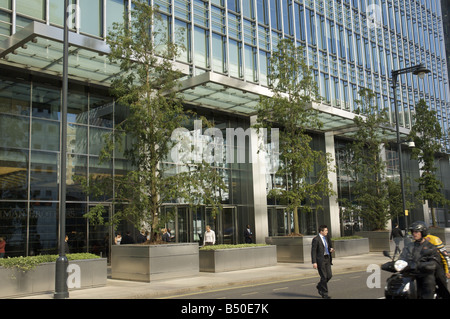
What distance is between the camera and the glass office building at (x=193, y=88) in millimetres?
19250

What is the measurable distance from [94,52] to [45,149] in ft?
15.9

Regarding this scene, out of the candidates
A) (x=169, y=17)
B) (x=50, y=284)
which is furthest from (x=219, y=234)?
(x=50, y=284)

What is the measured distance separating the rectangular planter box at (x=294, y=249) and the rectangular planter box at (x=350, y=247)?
2690mm

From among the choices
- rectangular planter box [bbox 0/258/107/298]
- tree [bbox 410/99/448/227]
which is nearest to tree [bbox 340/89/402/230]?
tree [bbox 410/99/448/227]

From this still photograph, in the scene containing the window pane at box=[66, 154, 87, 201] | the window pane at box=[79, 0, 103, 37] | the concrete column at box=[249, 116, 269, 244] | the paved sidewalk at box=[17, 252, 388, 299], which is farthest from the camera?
the concrete column at box=[249, 116, 269, 244]

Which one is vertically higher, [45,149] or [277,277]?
[45,149]

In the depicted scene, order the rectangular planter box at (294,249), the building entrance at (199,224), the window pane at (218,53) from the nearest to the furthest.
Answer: the rectangular planter box at (294,249) < the building entrance at (199,224) < the window pane at (218,53)

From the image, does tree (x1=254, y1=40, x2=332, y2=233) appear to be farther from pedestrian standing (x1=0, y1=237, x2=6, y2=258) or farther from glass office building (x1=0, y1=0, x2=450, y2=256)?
pedestrian standing (x1=0, y1=237, x2=6, y2=258)

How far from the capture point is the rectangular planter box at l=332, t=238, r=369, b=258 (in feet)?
81.4

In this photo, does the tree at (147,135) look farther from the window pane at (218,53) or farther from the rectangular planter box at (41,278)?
the window pane at (218,53)

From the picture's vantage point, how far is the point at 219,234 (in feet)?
90.3

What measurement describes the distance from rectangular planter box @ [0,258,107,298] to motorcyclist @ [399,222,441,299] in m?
10.1

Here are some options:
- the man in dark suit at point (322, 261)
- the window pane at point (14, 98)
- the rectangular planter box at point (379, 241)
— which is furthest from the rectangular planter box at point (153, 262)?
the rectangular planter box at point (379, 241)
